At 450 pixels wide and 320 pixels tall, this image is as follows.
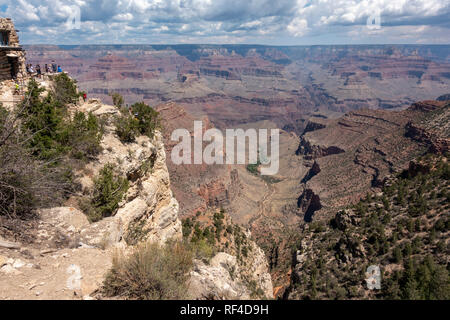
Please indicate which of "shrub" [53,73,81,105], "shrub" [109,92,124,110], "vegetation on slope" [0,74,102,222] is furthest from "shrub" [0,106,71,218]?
"shrub" [109,92,124,110]

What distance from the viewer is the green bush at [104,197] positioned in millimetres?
10359

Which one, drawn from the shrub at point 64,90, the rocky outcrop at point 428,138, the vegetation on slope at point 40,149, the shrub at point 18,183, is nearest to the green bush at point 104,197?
the vegetation on slope at point 40,149

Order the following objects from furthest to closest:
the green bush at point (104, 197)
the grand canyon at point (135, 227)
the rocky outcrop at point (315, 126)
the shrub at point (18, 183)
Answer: the rocky outcrop at point (315, 126)
the green bush at point (104, 197)
the shrub at point (18, 183)
the grand canyon at point (135, 227)

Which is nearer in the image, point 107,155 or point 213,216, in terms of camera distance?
point 107,155

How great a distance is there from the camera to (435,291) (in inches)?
492

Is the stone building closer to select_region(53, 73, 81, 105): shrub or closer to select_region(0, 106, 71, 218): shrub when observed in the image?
select_region(53, 73, 81, 105): shrub

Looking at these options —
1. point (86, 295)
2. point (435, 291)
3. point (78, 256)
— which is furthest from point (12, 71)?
point (435, 291)

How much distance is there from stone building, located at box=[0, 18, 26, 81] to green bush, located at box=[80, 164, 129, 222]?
784 centimetres

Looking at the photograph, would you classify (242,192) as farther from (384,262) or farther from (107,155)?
(107,155)

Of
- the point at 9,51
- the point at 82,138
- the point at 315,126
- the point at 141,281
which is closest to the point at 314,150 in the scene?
the point at 315,126

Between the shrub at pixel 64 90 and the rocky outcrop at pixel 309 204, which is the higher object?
the shrub at pixel 64 90

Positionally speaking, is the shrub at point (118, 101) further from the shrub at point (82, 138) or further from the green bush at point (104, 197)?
the green bush at point (104, 197)

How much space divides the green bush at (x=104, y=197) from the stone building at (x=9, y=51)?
7837 millimetres

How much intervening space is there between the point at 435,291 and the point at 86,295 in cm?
1454
